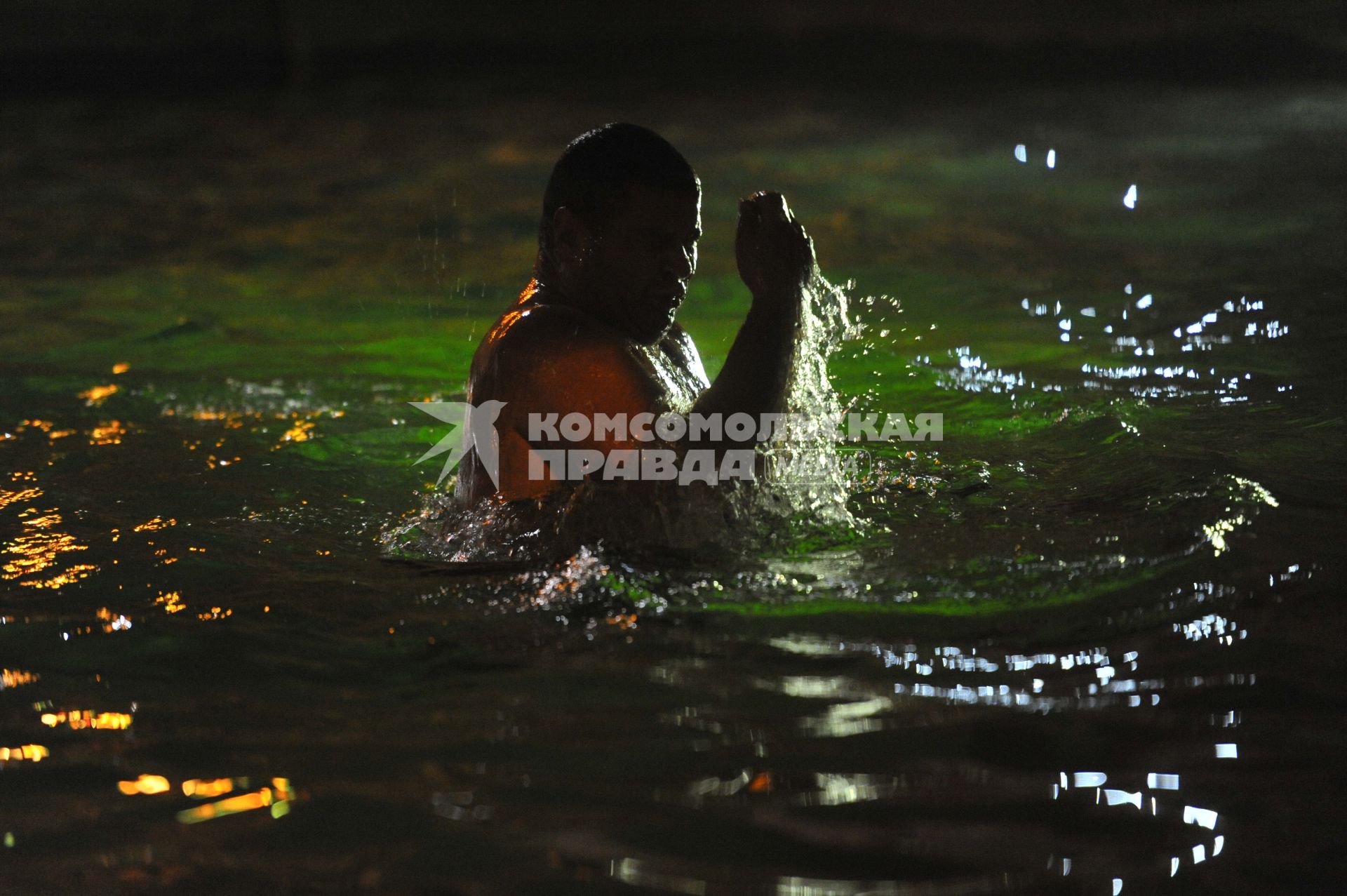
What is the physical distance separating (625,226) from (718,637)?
1.06m

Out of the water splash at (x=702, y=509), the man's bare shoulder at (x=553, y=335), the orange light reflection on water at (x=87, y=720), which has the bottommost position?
the orange light reflection on water at (x=87, y=720)

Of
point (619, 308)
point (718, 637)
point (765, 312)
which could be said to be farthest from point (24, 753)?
point (765, 312)

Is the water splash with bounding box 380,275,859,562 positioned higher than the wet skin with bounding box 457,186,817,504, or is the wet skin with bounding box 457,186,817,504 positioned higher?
the wet skin with bounding box 457,186,817,504

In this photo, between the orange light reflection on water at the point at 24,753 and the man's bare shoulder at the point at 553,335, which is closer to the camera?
the orange light reflection on water at the point at 24,753

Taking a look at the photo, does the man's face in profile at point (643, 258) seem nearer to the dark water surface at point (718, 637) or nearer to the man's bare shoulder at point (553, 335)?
the man's bare shoulder at point (553, 335)

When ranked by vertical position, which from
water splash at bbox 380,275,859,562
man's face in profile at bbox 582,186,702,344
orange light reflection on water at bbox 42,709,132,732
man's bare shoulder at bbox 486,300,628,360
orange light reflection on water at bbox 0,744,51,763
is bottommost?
orange light reflection on water at bbox 0,744,51,763

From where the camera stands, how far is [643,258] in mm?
3500

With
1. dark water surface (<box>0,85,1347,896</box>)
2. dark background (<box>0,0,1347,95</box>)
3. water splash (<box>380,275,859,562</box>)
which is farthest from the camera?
dark background (<box>0,0,1347,95</box>)

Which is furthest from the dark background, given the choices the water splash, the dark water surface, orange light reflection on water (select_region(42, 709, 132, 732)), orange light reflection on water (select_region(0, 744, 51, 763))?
orange light reflection on water (select_region(0, 744, 51, 763))

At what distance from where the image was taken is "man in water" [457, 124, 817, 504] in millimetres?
3332

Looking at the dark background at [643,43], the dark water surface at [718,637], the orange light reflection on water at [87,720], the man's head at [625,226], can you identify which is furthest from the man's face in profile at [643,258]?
the dark background at [643,43]

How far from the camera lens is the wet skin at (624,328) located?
10.9ft

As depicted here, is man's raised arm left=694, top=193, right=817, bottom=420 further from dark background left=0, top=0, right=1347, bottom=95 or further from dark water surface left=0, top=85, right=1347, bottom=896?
dark background left=0, top=0, right=1347, bottom=95

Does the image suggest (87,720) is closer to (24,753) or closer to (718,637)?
(24,753)
